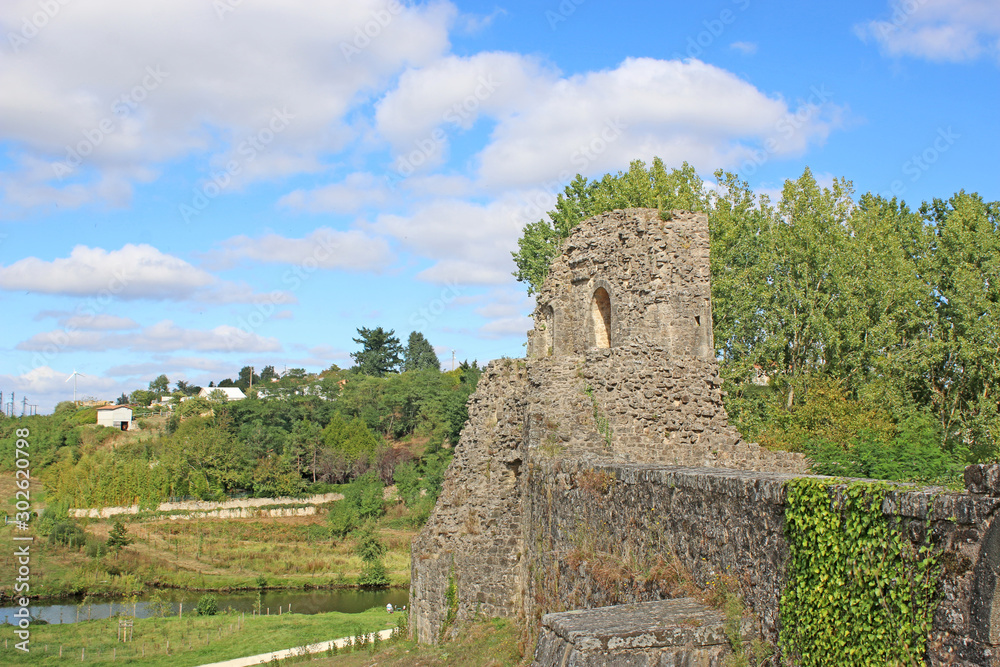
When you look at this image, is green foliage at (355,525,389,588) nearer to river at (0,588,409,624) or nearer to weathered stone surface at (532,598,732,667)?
river at (0,588,409,624)

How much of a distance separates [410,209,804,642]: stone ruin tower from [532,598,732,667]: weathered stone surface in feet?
7.62

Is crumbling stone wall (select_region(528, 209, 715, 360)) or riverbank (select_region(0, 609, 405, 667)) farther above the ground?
crumbling stone wall (select_region(528, 209, 715, 360))

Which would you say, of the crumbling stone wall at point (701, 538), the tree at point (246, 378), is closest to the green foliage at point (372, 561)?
the crumbling stone wall at point (701, 538)

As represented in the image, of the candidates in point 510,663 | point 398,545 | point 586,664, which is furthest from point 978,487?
point 398,545

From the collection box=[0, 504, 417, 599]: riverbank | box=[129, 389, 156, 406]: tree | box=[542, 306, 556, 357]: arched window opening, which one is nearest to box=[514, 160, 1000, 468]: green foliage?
box=[542, 306, 556, 357]: arched window opening

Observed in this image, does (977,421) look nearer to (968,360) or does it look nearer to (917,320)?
(968,360)

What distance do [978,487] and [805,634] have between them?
5.01ft

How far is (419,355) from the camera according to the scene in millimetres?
108438

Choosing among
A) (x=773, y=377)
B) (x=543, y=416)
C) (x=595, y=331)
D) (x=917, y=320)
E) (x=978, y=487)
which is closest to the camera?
(x=978, y=487)

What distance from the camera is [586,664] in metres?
4.63

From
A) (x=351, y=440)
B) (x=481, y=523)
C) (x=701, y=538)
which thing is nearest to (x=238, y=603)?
(x=481, y=523)

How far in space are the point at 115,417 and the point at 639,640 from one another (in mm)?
91713

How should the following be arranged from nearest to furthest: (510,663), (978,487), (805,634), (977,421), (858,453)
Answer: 1. (978,487)
2. (805,634)
3. (510,663)
4. (858,453)
5. (977,421)

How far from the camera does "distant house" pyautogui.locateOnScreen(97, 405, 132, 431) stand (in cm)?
8294
